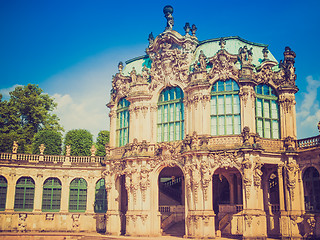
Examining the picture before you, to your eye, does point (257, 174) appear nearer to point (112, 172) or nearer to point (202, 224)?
point (202, 224)

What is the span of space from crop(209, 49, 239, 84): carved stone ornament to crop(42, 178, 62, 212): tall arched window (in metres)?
21.1

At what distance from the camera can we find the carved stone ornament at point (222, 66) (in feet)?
112

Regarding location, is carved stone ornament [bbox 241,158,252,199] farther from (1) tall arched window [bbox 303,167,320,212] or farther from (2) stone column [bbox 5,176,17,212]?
(2) stone column [bbox 5,176,17,212]

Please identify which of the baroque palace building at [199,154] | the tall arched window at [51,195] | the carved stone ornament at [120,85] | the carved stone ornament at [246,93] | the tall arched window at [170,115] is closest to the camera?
the baroque palace building at [199,154]

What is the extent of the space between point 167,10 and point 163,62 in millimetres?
5726

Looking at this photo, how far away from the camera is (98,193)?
1764 inches

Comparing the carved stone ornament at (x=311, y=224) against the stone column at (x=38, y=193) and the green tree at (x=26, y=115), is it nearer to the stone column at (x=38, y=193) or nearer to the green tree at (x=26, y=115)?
the stone column at (x=38, y=193)

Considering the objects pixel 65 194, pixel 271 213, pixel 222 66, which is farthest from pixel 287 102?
pixel 65 194

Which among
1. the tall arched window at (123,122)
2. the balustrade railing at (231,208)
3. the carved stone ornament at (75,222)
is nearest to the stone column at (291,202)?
the balustrade railing at (231,208)

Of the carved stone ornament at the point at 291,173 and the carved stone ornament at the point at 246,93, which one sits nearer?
the carved stone ornament at the point at 291,173

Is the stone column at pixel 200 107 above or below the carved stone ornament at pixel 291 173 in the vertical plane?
above

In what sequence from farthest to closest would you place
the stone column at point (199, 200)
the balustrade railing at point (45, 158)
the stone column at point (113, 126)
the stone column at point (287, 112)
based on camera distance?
the balustrade railing at point (45, 158) → the stone column at point (113, 126) → the stone column at point (287, 112) → the stone column at point (199, 200)

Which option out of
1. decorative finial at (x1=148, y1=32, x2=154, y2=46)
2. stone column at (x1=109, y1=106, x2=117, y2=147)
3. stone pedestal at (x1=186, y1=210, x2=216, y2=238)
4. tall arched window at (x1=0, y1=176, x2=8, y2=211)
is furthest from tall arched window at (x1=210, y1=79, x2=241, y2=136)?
tall arched window at (x1=0, y1=176, x2=8, y2=211)

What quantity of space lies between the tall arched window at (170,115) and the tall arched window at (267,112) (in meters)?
6.72
